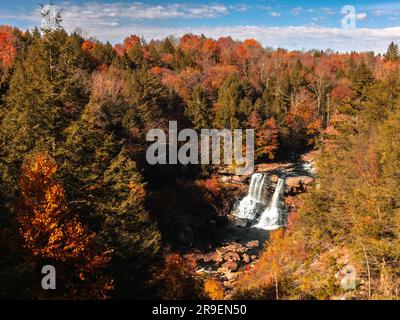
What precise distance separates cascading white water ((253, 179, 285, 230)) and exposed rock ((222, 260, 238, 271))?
9380 millimetres

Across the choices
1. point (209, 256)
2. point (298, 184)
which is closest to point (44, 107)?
point (209, 256)

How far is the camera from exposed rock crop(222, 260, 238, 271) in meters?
30.1

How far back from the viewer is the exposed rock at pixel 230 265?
30.1 metres

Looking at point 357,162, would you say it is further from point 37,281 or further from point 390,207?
point 37,281

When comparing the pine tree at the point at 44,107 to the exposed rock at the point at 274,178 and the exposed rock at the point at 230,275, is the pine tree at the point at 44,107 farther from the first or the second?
the exposed rock at the point at 274,178

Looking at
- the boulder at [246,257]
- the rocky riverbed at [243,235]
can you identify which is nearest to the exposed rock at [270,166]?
the rocky riverbed at [243,235]

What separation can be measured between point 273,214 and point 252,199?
3849 mm

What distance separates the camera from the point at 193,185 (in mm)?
44562

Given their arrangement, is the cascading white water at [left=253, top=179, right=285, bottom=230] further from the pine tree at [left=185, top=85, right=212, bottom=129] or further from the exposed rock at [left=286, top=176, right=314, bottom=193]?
the pine tree at [left=185, top=85, right=212, bottom=129]

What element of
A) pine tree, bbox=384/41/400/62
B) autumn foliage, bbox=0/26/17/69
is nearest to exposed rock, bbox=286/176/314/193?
autumn foliage, bbox=0/26/17/69

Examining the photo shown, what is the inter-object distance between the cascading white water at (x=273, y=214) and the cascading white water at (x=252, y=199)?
141 cm

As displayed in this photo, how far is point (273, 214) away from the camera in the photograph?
4147cm

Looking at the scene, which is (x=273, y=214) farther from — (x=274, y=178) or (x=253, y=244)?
(x=253, y=244)
